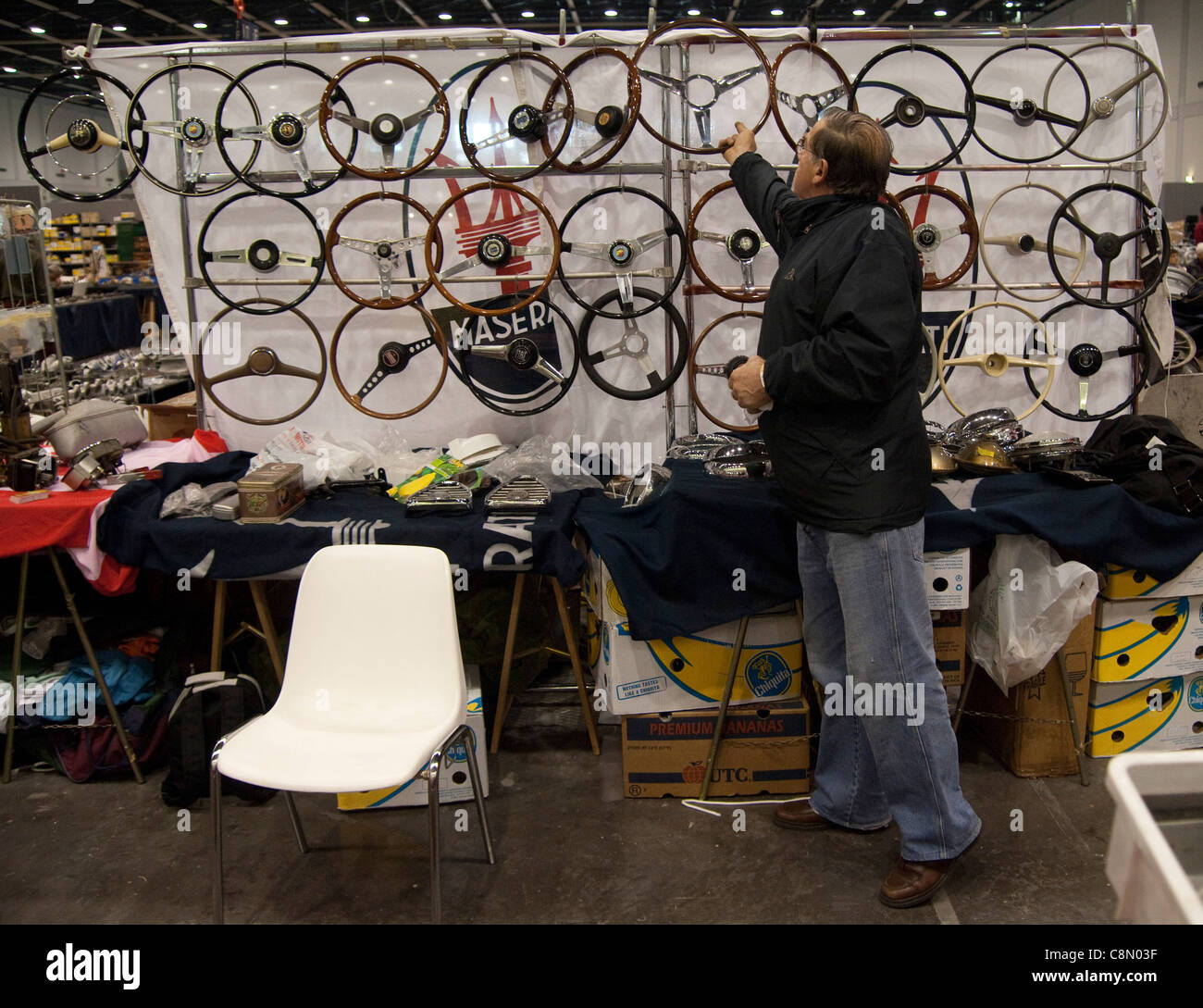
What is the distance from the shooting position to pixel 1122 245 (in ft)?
13.1

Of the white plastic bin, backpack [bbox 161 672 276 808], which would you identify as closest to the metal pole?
backpack [bbox 161 672 276 808]

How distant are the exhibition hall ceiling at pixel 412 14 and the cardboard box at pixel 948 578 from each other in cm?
810

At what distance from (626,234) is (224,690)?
2.24 m

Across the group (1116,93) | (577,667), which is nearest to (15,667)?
(577,667)

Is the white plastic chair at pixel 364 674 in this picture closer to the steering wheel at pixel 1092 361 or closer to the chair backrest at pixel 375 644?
the chair backrest at pixel 375 644

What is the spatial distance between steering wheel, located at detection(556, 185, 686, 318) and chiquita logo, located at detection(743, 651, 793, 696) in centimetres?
138

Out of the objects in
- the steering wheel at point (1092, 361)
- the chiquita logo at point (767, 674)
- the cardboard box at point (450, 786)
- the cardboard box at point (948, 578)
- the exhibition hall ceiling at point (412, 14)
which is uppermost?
the exhibition hall ceiling at point (412, 14)

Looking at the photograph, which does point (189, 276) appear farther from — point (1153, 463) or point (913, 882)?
point (1153, 463)

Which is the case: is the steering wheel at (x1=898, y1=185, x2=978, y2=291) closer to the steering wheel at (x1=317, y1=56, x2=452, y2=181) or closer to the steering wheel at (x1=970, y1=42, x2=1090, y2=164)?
the steering wheel at (x1=970, y1=42, x2=1090, y2=164)

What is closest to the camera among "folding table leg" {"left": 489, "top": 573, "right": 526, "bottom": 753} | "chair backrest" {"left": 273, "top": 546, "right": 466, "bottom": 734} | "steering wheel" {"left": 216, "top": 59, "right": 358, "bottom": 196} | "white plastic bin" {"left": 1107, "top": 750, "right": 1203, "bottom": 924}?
"white plastic bin" {"left": 1107, "top": 750, "right": 1203, "bottom": 924}

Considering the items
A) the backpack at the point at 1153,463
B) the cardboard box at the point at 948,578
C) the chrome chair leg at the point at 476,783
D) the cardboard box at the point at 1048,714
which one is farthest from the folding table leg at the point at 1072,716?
the chrome chair leg at the point at 476,783

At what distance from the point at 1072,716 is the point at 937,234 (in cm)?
186

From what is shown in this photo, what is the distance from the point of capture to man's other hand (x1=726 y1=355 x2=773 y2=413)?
104 inches

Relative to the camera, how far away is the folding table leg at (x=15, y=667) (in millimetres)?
3391
